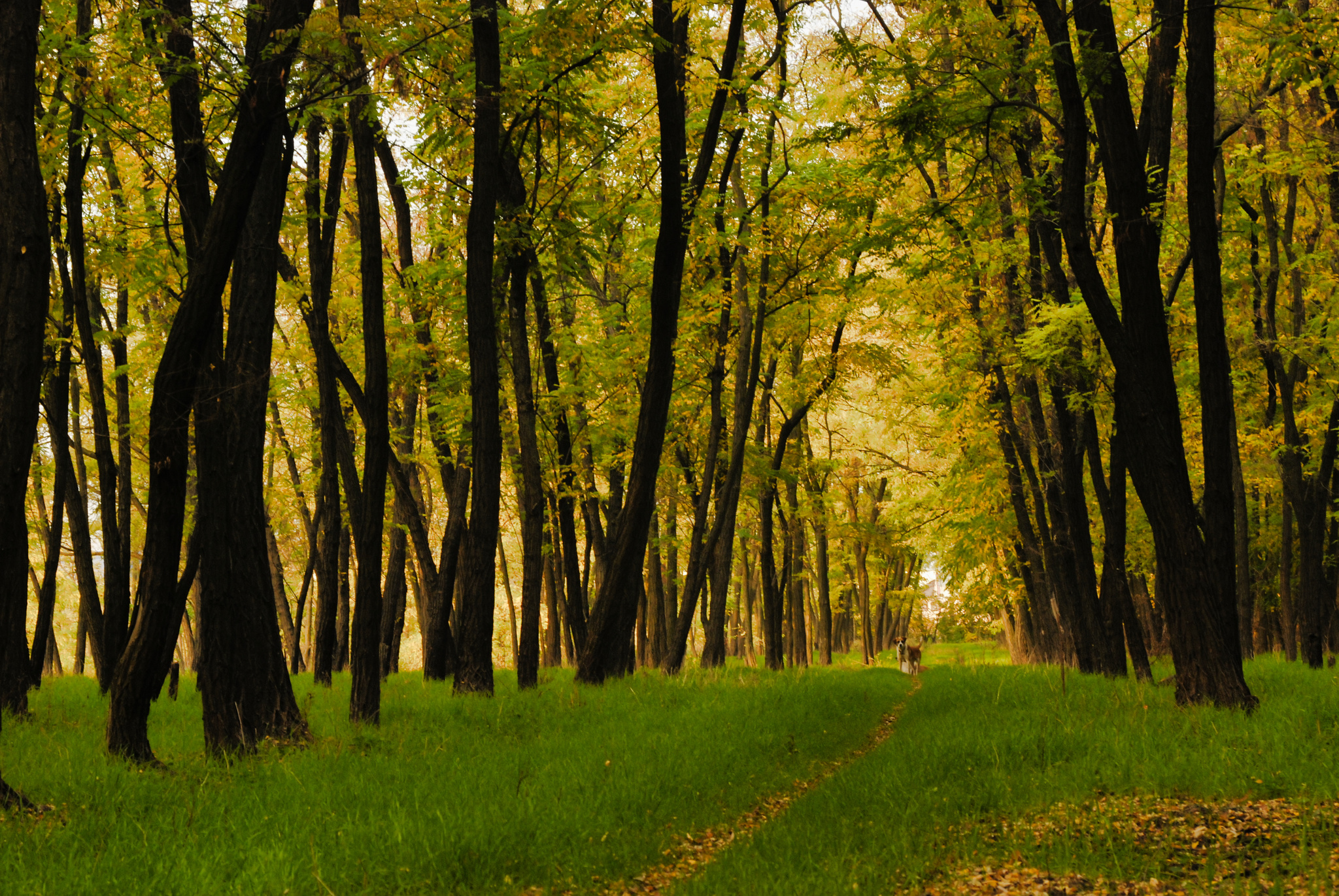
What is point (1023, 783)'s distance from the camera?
22.0 ft

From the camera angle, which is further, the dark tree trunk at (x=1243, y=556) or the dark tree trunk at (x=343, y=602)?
the dark tree trunk at (x=343, y=602)

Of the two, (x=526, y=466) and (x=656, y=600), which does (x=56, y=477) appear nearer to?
(x=526, y=466)

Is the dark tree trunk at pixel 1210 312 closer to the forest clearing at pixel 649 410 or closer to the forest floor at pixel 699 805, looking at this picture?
the forest clearing at pixel 649 410

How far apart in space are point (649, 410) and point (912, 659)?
42.0 ft

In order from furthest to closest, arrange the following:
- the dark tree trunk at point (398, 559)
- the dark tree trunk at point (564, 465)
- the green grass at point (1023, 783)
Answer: the dark tree trunk at point (398, 559)
the dark tree trunk at point (564, 465)
the green grass at point (1023, 783)

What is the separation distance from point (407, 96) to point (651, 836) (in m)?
6.46

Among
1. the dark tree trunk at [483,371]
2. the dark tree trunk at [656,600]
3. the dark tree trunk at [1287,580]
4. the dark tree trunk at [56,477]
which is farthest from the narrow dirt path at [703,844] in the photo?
the dark tree trunk at [656,600]

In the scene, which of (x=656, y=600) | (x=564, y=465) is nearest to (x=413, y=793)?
(x=564, y=465)

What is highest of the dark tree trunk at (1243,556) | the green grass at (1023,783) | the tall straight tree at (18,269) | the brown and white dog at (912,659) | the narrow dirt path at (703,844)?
the tall straight tree at (18,269)

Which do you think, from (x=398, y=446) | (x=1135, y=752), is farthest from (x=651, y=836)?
(x=398, y=446)

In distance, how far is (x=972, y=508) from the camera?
19828 millimetres

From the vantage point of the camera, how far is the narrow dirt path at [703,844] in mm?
5270

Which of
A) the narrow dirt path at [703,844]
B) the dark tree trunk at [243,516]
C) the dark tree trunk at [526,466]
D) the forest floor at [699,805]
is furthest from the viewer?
the dark tree trunk at [526,466]

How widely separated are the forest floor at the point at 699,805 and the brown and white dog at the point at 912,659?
38.8ft
